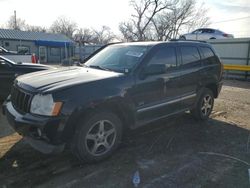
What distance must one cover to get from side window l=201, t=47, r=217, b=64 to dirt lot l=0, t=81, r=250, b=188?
5.29 ft

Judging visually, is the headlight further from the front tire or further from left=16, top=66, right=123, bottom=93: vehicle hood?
the front tire

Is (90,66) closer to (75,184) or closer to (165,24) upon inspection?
(75,184)

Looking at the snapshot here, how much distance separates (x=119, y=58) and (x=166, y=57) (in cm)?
90

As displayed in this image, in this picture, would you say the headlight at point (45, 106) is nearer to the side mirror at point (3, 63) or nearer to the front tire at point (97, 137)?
the front tire at point (97, 137)

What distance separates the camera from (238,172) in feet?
12.2

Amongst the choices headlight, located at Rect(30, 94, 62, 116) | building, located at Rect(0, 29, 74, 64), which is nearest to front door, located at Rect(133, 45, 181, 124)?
headlight, located at Rect(30, 94, 62, 116)

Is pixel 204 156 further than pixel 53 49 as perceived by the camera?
No

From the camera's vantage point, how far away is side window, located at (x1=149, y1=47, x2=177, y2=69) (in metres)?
4.63

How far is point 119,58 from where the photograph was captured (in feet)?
15.5

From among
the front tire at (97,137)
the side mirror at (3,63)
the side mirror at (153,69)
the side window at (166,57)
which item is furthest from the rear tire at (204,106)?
the side mirror at (3,63)

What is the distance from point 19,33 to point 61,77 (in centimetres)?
3505

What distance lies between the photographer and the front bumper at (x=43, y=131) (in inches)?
130

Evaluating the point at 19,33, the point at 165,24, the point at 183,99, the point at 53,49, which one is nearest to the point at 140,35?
the point at 165,24

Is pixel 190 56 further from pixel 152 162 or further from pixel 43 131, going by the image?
pixel 43 131
